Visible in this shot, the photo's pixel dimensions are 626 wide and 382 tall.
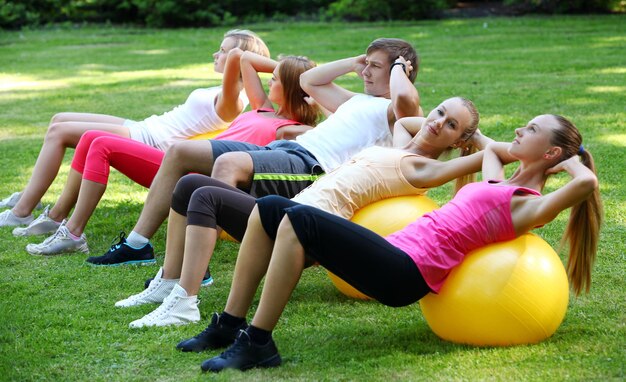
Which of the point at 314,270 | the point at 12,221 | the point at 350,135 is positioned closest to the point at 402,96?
the point at 350,135

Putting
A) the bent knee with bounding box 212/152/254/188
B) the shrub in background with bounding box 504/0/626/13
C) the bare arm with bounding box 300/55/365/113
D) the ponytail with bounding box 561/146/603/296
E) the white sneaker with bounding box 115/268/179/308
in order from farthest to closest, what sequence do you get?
1. the shrub in background with bounding box 504/0/626/13
2. the bare arm with bounding box 300/55/365/113
3. the bent knee with bounding box 212/152/254/188
4. the white sneaker with bounding box 115/268/179/308
5. the ponytail with bounding box 561/146/603/296

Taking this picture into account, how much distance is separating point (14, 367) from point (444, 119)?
2356 mm

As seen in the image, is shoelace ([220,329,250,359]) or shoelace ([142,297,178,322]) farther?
shoelace ([142,297,178,322])

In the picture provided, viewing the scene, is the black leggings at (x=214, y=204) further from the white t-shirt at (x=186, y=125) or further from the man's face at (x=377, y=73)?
the white t-shirt at (x=186, y=125)

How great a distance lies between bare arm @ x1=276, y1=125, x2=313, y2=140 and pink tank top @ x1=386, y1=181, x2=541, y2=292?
210cm

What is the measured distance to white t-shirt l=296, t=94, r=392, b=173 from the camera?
555 centimetres

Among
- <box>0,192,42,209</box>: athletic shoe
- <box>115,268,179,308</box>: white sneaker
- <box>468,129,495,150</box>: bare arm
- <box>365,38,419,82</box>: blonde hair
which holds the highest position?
<box>365,38,419,82</box>: blonde hair

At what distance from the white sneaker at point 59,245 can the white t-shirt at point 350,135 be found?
166cm

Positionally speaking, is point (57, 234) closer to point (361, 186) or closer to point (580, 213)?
point (361, 186)

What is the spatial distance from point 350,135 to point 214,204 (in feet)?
4.06

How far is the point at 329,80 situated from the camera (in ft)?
19.6

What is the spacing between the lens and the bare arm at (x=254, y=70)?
644cm

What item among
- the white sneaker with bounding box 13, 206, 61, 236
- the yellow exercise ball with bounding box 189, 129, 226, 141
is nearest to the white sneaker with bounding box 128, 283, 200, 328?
the white sneaker with bounding box 13, 206, 61, 236

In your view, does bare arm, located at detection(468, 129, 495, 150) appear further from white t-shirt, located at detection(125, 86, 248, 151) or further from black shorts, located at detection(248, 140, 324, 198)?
white t-shirt, located at detection(125, 86, 248, 151)
